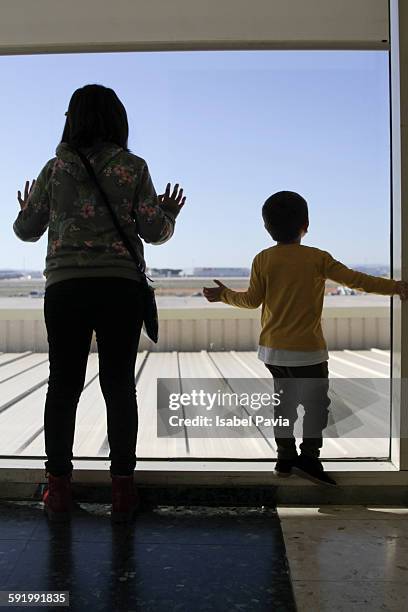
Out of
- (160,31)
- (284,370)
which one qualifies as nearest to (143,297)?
(284,370)

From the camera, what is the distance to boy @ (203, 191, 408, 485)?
1.88m

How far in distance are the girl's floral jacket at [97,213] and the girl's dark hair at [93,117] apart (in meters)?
0.03

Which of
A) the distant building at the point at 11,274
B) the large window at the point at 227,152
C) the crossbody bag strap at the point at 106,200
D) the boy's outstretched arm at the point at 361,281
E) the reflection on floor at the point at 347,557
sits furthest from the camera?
the distant building at the point at 11,274

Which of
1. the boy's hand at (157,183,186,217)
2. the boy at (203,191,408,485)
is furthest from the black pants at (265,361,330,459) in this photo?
the boy's hand at (157,183,186,217)

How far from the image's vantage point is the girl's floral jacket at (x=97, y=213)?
5.49 ft

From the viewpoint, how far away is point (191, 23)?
1.96 meters

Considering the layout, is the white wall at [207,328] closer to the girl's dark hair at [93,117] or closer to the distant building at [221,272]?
the distant building at [221,272]

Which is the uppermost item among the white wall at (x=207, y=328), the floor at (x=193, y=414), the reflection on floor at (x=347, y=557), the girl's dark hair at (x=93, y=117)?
the girl's dark hair at (x=93, y=117)

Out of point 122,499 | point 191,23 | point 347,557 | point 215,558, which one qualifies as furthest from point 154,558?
point 191,23

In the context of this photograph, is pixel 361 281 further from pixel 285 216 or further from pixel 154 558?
pixel 154 558

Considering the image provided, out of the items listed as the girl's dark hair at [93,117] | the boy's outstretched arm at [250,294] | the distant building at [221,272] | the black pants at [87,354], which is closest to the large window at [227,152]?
the distant building at [221,272]

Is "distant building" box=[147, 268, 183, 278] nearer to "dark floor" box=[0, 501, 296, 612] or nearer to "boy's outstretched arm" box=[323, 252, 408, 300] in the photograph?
"boy's outstretched arm" box=[323, 252, 408, 300]

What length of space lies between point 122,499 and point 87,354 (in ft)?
1.45

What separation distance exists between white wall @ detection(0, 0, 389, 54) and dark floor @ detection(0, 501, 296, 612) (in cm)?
154
